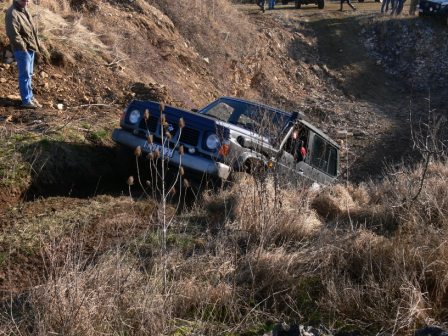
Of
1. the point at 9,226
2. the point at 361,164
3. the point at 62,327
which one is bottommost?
the point at 361,164

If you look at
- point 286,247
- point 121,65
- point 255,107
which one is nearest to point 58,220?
point 286,247

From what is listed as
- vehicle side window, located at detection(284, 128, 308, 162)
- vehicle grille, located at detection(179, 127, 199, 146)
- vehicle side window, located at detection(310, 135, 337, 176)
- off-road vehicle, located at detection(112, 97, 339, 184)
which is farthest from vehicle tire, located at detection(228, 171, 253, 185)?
vehicle side window, located at detection(310, 135, 337, 176)

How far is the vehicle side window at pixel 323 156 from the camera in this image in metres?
8.66

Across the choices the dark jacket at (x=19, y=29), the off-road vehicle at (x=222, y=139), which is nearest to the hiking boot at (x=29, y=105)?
the dark jacket at (x=19, y=29)

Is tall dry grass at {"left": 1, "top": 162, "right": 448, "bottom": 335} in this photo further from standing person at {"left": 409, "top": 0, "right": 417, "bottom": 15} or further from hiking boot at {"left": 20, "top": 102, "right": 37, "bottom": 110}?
standing person at {"left": 409, "top": 0, "right": 417, "bottom": 15}

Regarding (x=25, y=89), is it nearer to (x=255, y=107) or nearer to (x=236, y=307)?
(x=255, y=107)

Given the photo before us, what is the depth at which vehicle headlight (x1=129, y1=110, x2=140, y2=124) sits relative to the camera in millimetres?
7443

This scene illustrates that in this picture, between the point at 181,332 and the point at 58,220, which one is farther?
the point at 58,220

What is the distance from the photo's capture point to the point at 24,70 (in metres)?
8.79

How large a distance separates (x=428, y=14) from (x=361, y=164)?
1410cm

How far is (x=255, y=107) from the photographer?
798 centimetres

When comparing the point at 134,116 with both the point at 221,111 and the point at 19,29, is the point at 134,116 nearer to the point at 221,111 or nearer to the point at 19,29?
the point at 221,111

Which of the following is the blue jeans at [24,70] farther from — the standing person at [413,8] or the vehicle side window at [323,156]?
the standing person at [413,8]

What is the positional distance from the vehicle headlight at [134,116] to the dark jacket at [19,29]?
2.41m
